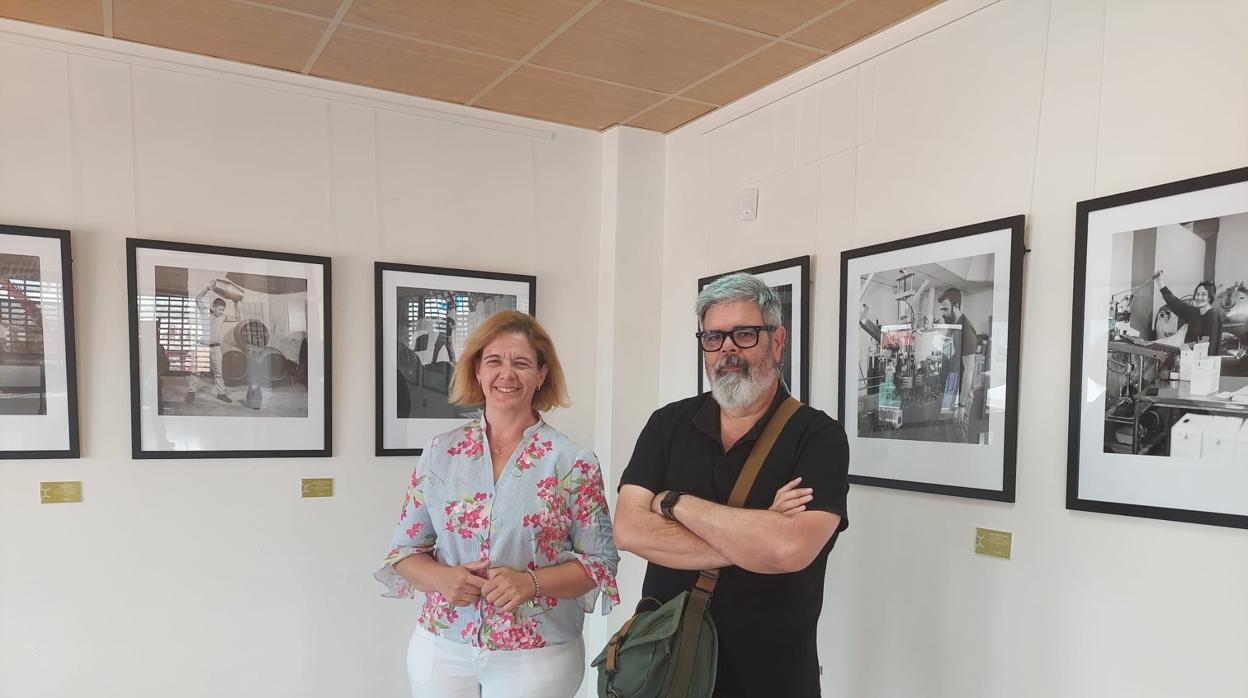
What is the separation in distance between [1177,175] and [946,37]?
0.83 m

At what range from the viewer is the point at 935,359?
2408 millimetres

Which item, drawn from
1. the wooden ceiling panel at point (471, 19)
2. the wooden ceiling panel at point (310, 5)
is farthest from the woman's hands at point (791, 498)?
the wooden ceiling panel at point (310, 5)

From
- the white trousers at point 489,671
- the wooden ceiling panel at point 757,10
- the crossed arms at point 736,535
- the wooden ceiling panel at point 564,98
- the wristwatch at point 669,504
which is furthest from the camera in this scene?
the wooden ceiling panel at point 564,98

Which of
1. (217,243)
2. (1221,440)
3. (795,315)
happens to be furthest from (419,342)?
(1221,440)

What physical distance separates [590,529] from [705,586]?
1.22ft

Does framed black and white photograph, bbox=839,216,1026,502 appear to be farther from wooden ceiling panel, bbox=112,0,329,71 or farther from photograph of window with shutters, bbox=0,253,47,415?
photograph of window with shutters, bbox=0,253,47,415

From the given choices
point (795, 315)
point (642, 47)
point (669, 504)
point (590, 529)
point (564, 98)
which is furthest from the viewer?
point (564, 98)

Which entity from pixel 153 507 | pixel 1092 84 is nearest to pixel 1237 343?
pixel 1092 84

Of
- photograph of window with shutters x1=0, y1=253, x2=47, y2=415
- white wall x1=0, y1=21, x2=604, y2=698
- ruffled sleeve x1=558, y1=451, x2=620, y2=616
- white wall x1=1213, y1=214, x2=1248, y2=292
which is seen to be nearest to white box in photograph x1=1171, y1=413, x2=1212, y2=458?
white wall x1=1213, y1=214, x2=1248, y2=292

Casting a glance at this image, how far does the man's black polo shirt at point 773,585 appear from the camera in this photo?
168 cm

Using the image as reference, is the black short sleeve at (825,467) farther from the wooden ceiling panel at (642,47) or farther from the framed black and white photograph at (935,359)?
the wooden ceiling panel at (642,47)

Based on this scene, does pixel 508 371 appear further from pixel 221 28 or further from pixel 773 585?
pixel 221 28

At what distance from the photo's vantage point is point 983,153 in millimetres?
2318

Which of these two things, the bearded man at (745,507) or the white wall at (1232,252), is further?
the white wall at (1232,252)
